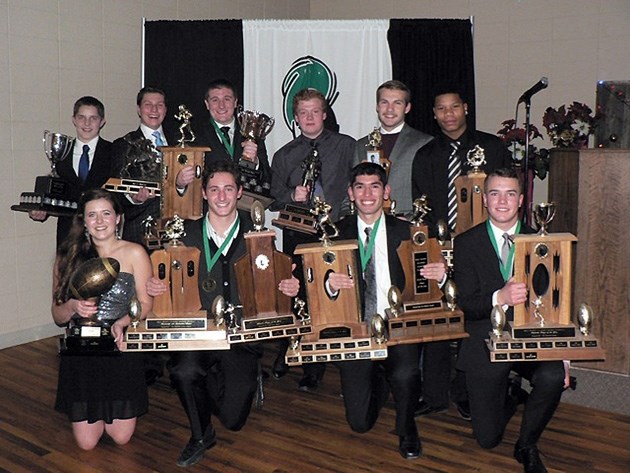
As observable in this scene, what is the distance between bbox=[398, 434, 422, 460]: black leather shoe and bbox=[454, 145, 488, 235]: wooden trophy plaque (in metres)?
1.14

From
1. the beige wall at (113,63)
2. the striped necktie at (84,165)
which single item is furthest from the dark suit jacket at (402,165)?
the beige wall at (113,63)

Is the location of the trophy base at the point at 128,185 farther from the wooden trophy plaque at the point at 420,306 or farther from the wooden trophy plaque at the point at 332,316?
the wooden trophy plaque at the point at 420,306

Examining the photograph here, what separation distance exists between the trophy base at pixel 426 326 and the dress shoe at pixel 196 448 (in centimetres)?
104

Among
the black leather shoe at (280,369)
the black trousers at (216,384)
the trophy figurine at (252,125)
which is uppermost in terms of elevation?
the trophy figurine at (252,125)

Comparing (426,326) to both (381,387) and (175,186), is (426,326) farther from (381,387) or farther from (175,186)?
(175,186)

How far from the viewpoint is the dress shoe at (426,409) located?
13.0 ft

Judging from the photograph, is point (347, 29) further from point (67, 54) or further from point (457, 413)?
point (457, 413)

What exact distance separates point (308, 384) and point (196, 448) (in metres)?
1.09

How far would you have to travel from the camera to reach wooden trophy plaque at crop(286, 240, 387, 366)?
3.25m

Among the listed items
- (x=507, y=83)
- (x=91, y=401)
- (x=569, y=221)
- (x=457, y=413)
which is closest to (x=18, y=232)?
(x=91, y=401)

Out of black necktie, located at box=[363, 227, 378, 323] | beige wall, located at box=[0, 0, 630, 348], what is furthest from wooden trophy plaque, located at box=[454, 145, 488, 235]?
beige wall, located at box=[0, 0, 630, 348]

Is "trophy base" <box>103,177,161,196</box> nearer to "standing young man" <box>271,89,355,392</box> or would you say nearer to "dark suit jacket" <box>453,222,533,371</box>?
"standing young man" <box>271,89,355,392</box>

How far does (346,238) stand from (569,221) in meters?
1.66

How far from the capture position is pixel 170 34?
19.3 feet
